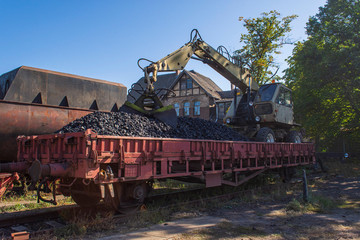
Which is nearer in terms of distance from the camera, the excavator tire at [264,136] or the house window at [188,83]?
the excavator tire at [264,136]

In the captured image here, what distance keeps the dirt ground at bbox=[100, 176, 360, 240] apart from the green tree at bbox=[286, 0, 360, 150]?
10.3m

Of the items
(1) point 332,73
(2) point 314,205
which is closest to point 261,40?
(1) point 332,73

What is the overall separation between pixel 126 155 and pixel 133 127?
1.29 meters

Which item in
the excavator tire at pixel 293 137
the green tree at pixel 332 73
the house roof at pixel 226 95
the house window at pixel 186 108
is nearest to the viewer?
the excavator tire at pixel 293 137

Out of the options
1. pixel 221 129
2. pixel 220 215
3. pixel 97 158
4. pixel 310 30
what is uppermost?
pixel 310 30

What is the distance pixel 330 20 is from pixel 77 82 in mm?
16009

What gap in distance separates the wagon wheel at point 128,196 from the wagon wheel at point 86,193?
0.37 m

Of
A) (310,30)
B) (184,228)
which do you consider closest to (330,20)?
(310,30)

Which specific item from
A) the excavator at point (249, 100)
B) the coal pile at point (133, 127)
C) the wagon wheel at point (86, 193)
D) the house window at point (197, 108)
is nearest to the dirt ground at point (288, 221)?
the wagon wheel at point (86, 193)

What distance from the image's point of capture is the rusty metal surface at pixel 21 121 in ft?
25.0

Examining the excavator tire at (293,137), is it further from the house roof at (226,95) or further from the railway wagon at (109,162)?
the house roof at (226,95)

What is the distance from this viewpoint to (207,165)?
7.47 m

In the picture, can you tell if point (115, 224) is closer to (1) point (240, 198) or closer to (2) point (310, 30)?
(1) point (240, 198)

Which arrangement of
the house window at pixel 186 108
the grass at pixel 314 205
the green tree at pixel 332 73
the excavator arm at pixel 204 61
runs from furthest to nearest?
the house window at pixel 186 108, the green tree at pixel 332 73, the excavator arm at pixel 204 61, the grass at pixel 314 205
